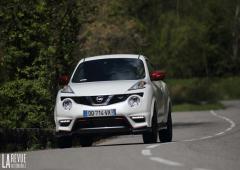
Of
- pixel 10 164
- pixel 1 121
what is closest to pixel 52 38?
pixel 1 121

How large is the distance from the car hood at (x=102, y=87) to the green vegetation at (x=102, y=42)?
6047 mm

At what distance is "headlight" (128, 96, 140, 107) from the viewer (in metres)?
17.7

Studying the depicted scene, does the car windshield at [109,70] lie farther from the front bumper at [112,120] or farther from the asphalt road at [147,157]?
the asphalt road at [147,157]

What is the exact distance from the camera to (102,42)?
151 feet

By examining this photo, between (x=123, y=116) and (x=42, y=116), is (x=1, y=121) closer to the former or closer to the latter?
(x=42, y=116)

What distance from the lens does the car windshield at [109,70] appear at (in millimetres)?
18859

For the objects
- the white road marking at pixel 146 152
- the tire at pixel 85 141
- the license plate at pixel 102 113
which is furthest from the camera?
the tire at pixel 85 141

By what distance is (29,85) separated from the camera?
24344mm

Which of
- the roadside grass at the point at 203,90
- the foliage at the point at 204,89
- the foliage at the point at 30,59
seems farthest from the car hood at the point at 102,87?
the foliage at the point at 204,89

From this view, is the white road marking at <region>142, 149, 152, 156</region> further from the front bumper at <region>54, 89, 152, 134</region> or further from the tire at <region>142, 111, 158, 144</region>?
the tire at <region>142, 111, 158, 144</region>

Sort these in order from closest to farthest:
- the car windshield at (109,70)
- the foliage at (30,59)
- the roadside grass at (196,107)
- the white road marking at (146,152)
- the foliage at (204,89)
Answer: the white road marking at (146,152)
the car windshield at (109,70)
the foliage at (30,59)
the roadside grass at (196,107)
the foliage at (204,89)

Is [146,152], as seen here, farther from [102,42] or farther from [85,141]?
[102,42]

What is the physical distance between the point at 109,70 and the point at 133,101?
Result: 1492mm

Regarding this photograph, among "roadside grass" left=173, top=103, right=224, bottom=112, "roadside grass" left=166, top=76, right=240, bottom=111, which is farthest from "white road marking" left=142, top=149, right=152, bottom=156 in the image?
"roadside grass" left=166, top=76, right=240, bottom=111
